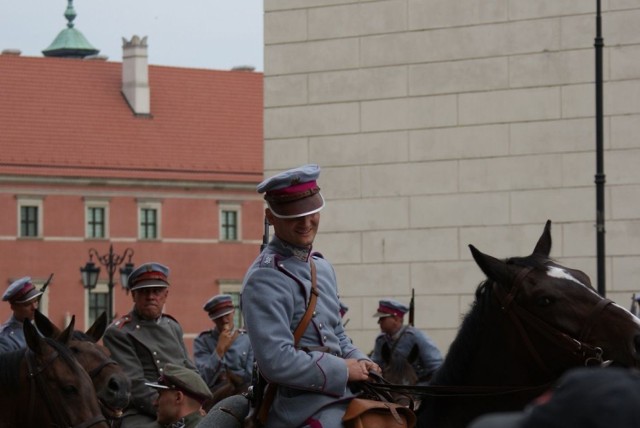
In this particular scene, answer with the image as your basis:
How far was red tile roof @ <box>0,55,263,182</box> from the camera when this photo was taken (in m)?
77.2

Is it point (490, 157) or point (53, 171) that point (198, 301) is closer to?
point (53, 171)

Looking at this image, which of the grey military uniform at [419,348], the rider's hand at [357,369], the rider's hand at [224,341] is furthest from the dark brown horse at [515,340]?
the rider's hand at [224,341]

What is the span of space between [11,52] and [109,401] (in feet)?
257

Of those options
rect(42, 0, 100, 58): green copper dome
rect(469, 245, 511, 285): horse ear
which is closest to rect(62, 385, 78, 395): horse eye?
rect(469, 245, 511, 285): horse ear

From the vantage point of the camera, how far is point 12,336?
408 inches

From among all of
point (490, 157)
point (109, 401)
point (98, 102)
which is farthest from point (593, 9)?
point (98, 102)

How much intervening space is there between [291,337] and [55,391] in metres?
2.07

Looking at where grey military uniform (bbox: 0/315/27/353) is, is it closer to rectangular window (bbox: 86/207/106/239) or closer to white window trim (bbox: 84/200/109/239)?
white window trim (bbox: 84/200/109/239)

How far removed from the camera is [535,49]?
20.4 meters

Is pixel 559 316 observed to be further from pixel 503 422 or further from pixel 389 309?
pixel 389 309

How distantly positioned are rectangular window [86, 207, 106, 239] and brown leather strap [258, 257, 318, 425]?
73.3 meters

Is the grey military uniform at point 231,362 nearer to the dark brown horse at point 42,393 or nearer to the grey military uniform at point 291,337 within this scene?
the dark brown horse at point 42,393

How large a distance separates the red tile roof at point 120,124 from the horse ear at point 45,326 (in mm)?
69071

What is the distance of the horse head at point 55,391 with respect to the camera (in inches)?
273
